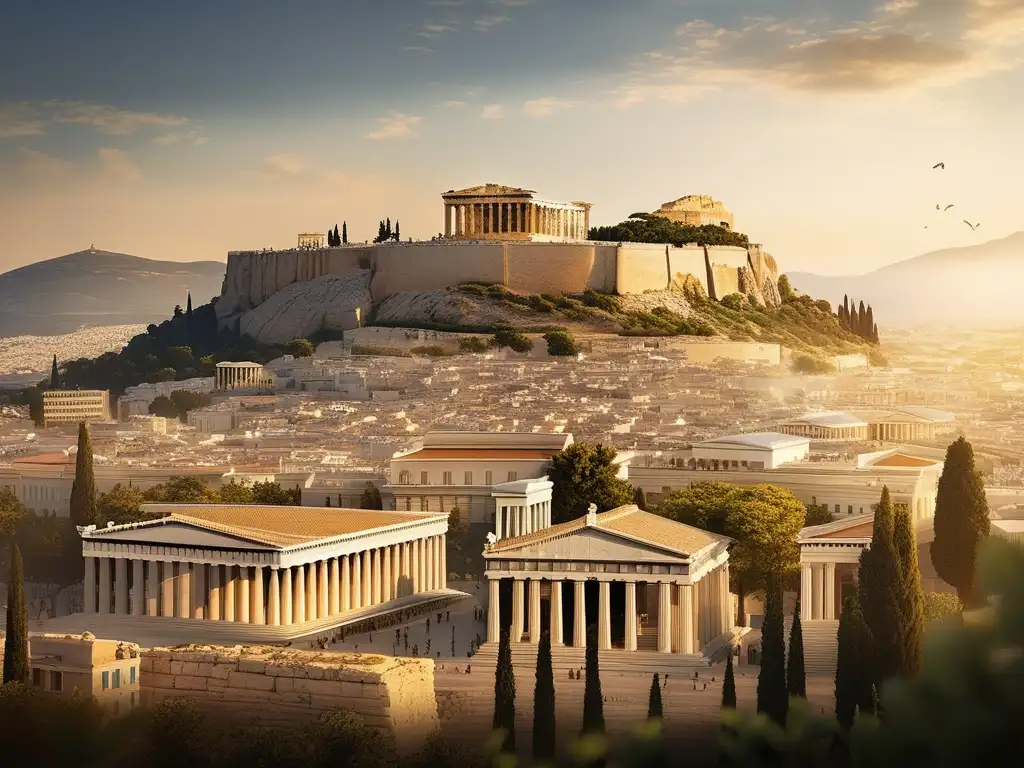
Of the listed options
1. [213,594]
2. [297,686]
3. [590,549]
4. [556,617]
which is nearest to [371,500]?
[213,594]

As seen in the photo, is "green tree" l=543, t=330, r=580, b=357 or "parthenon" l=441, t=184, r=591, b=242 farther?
"parthenon" l=441, t=184, r=591, b=242

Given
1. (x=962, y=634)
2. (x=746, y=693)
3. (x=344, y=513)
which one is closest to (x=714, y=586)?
(x=746, y=693)

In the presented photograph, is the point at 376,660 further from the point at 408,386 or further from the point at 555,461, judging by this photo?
the point at 408,386

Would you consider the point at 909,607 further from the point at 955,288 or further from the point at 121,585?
the point at 955,288

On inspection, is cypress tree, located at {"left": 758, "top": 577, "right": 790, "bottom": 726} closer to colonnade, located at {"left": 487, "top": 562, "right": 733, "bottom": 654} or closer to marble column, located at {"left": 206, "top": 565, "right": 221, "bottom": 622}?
colonnade, located at {"left": 487, "top": 562, "right": 733, "bottom": 654}

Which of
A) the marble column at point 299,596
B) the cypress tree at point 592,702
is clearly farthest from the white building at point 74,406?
the cypress tree at point 592,702

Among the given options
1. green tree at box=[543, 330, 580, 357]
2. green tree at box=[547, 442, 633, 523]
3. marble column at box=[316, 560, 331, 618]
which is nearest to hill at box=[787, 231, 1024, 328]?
green tree at box=[543, 330, 580, 357]

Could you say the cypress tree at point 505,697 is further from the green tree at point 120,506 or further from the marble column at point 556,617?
the green tree at point 120,506
